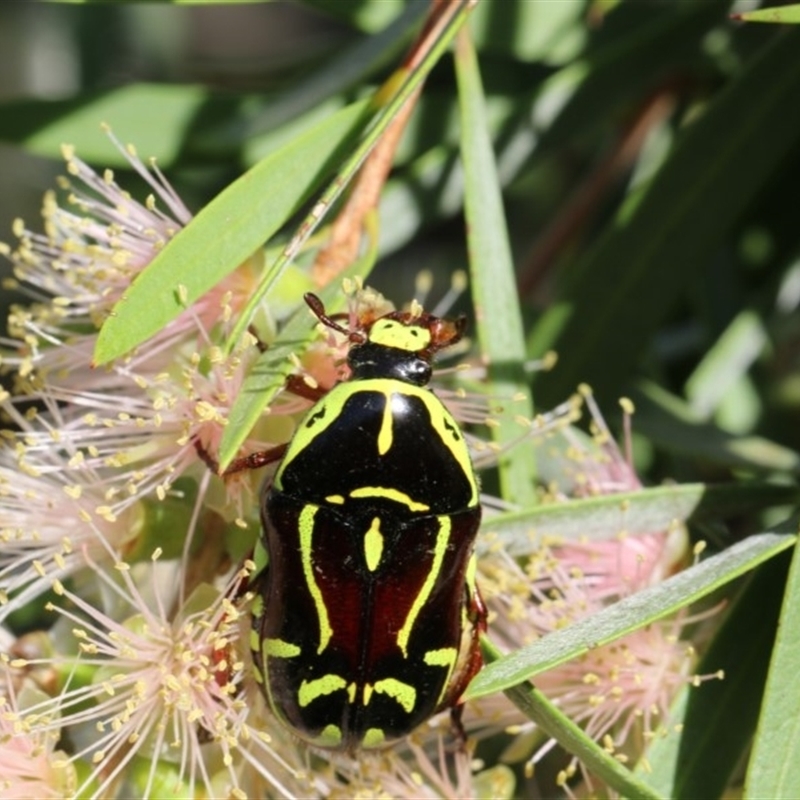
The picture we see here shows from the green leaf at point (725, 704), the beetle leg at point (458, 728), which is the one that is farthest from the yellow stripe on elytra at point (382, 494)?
the green leaf at point (725, 704)

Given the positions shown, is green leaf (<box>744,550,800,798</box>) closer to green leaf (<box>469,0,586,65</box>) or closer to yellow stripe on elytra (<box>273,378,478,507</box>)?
yellow stripe on elytra (<box>273,378,478,507</box>)

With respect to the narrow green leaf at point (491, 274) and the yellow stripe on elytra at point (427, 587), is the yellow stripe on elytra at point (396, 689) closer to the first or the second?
the yellow stripe on elytra at point (427, 587)

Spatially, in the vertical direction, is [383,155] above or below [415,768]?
above

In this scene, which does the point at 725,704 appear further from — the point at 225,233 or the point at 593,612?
the point at 225,233

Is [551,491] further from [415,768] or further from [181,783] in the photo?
[181,783]

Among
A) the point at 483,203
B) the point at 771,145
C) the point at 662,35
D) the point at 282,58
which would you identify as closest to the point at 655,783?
the point at 483,203

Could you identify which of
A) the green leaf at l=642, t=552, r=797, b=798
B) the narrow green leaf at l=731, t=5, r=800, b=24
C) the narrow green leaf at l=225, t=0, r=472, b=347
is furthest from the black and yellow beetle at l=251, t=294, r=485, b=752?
the narrow green leaf at l=731, t=5, r=800, b=24
